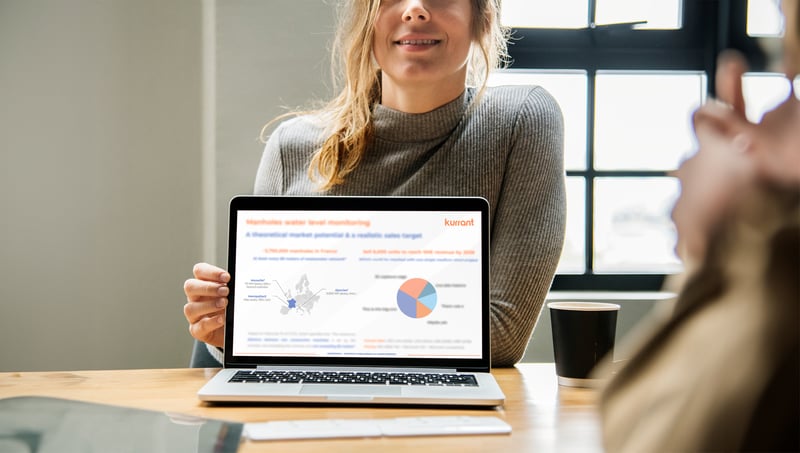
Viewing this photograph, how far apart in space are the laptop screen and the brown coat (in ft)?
1.91

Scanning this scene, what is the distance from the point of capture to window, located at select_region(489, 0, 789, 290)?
2188 millimetres

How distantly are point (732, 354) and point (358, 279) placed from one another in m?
0.66

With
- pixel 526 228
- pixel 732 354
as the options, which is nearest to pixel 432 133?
pixel 526 228

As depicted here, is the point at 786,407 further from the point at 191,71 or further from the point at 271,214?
the point at 191,71

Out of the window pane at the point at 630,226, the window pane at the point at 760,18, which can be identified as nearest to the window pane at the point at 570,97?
the window pane at the point at 630,226

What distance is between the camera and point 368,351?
2.99ft

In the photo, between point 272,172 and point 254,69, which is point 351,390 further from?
point 254,69

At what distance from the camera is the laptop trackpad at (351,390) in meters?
0.82

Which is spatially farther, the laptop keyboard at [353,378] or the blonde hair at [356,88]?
the blonde hair at [356,88]

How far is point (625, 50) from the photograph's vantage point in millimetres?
2209

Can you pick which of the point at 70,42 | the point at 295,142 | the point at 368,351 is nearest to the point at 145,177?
the point at 70,42

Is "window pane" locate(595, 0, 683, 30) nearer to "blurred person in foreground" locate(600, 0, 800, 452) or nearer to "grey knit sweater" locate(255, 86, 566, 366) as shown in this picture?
"grey knit sweater" locate(255, 86, 566, 366)

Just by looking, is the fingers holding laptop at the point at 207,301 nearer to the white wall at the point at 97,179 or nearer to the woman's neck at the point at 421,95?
the woman's neck at the point at 421,95

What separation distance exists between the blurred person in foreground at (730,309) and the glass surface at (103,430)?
1.49ft
